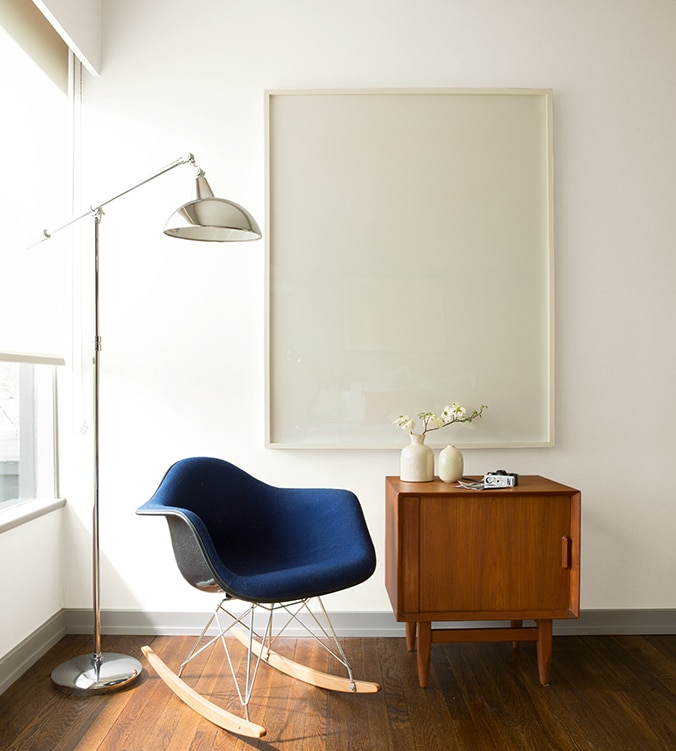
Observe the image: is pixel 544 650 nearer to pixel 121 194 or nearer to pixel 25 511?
pixel 25 511

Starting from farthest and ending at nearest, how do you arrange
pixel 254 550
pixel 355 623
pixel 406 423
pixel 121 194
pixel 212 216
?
pixel 355 623
pixel 406 423
pixel 254 550
pixel 121 194
pixel 212 216

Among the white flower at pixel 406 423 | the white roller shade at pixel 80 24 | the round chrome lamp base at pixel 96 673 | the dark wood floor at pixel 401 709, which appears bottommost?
the dark wood floor at pixel 401 709

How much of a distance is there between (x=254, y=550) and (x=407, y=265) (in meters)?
1.38

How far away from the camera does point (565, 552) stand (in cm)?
272

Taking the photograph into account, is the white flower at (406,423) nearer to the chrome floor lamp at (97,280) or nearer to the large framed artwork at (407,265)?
the large framed artwork at (407,265)

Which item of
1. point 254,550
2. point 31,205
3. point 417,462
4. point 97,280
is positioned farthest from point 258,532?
point 31,205

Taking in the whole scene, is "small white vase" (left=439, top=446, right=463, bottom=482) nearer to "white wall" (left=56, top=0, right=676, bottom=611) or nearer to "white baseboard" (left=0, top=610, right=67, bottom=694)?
"white wall" (left=56, top=0, right=676, bottom=611)

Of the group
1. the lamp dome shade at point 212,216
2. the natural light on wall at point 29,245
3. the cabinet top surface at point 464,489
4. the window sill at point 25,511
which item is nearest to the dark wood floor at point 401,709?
the window sill at point 25,511

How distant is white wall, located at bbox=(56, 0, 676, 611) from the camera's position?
327 cm

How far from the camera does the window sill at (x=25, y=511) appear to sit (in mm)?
2748

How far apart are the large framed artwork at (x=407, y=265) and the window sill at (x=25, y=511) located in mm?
971

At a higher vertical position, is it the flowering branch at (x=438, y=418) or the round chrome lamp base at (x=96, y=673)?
the flowering branch at (x=438, y=418)

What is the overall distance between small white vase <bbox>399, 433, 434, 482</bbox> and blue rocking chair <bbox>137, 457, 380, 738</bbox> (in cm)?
26

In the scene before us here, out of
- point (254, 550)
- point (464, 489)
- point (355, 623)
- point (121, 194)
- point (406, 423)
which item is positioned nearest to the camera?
point (121, 194)
